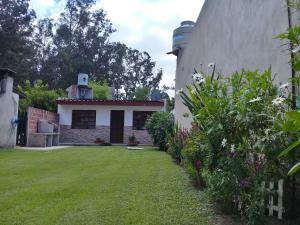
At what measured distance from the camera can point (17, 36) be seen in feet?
97.1

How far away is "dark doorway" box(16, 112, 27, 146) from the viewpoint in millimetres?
15016

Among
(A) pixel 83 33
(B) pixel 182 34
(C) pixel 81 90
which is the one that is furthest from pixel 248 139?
(A) pixel 83 33

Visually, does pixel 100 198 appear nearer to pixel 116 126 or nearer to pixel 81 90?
pixel 116 126

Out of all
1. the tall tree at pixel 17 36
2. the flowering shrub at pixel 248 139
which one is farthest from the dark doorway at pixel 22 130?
the tall tree at pixel 17 36

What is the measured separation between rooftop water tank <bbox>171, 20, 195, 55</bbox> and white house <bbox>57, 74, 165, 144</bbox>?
20.7 feet

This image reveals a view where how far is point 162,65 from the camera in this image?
45000 millimetres

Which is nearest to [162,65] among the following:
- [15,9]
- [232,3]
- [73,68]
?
[73,68]

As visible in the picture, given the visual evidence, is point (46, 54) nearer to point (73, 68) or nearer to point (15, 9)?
point (73, 68)

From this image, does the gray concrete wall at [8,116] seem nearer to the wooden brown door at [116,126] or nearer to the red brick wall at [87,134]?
the red brick wall at [87,134]

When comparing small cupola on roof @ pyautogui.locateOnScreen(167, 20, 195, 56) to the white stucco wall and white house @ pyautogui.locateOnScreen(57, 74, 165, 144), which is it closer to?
white house @ pyautogui.locateOnScreen(57, 74, 165, 144)

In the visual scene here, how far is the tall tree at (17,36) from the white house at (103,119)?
12.1m

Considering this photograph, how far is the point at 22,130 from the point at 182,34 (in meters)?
8.58

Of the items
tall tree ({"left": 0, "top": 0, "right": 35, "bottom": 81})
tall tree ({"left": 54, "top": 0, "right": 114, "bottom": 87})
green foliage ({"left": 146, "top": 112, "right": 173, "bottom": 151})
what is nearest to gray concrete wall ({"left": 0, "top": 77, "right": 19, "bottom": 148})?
green foliage ({"left": 146, "top": 112, "right": 173, "bottom": 151})

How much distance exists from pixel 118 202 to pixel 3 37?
2858cm
